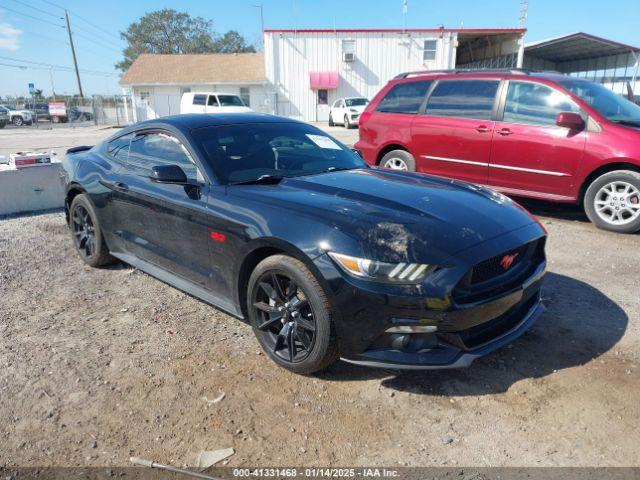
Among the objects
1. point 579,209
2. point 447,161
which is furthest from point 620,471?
point 579,209

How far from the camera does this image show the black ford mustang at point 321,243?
2.61m

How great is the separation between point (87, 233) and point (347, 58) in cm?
3070

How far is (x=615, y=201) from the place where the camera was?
5.85 m

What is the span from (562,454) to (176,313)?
286 centimetres

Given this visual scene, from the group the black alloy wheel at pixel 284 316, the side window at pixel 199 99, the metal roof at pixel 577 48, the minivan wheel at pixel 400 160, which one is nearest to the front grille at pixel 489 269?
the black alloy wheel at pixel 284 316

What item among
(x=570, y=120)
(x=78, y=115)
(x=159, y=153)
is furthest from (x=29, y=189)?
(x=78, y=115)

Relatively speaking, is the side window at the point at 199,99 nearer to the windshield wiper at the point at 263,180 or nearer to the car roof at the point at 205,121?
the car roof at the point at 205,121

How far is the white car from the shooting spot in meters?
25.9

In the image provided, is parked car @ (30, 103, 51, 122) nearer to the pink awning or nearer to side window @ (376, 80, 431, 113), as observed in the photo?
the pink awning

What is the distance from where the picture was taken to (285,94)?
3388 cm

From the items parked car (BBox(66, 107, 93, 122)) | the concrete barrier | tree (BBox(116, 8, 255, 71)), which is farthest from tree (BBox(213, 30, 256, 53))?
the concrete barrier

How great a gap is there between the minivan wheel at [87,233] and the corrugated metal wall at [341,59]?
98.6ft

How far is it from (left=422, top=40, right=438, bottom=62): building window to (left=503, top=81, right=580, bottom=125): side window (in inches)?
1128

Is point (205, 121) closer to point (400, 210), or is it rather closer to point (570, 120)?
point (400, 210)
